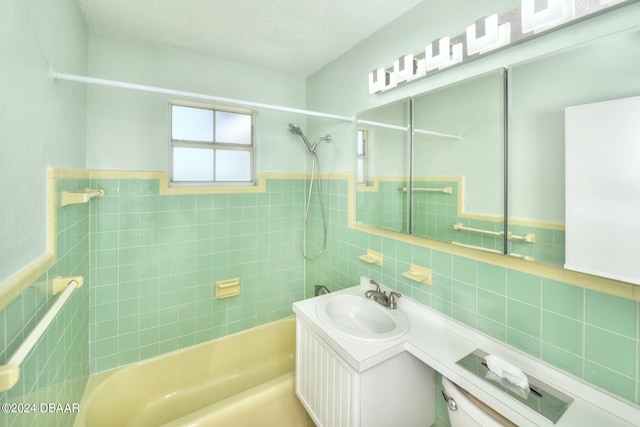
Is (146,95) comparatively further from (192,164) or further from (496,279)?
(496,279)

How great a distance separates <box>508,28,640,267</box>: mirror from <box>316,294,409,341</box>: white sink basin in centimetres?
66

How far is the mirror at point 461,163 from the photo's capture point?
3.65 ft

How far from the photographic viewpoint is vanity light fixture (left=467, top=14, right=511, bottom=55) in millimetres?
1062

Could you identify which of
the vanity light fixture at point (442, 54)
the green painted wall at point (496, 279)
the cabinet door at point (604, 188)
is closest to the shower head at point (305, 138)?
the green painted wall at point (496, 279)

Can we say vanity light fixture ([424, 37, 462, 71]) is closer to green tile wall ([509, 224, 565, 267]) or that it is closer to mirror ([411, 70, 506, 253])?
mirror ([411, 70, 506, 253])

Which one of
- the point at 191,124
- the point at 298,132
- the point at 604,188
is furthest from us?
the point at 298,132

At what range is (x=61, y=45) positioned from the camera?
3.89 feet

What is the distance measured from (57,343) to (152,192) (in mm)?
1063

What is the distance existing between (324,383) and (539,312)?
101 cm

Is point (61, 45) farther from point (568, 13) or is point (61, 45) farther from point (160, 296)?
point (568, 13)

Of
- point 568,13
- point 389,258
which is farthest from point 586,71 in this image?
point 389,258

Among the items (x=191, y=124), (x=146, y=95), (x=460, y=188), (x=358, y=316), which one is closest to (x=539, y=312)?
(x=460, y=188)

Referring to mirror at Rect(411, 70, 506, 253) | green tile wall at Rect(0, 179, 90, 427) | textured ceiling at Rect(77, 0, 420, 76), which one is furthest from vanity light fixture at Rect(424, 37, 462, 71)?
green tile wall at Rect(0, 179, 90, 427)

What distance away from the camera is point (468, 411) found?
89cm
